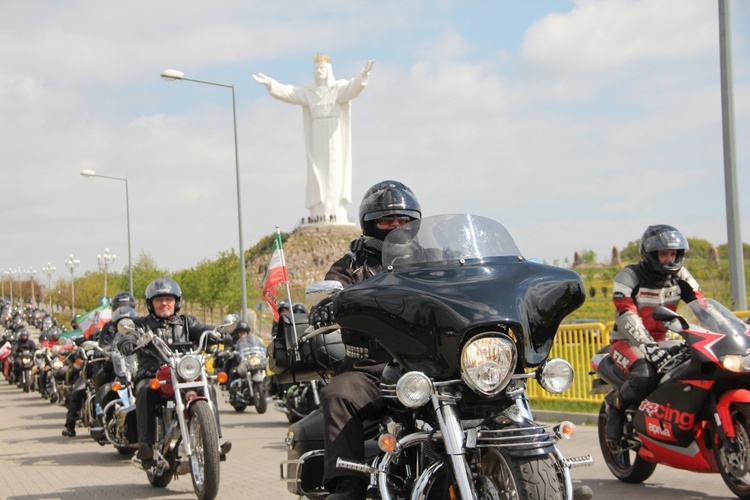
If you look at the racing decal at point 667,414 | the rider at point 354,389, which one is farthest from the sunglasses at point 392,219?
the racing decal at point 667,414

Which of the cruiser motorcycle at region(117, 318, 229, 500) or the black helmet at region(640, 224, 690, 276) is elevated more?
the black helmet at region(640, 224, 690, 276)

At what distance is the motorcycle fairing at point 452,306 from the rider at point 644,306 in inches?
136

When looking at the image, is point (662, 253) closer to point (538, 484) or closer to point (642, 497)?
point (642, 497)

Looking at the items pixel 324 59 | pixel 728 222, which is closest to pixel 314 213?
pixel 324 59

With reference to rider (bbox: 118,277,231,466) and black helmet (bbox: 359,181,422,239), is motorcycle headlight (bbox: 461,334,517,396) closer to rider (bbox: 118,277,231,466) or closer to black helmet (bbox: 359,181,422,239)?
black helmet (bbox: 359,181,422,239)

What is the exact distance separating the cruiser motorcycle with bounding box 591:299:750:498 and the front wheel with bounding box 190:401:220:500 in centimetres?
323

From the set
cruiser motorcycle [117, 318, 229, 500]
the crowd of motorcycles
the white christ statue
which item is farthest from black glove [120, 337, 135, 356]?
the white christ statue

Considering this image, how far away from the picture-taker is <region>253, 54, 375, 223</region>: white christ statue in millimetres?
66438

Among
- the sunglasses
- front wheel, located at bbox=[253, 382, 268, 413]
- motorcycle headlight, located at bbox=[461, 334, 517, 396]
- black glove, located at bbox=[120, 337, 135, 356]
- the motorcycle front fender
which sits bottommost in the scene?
front wheel, located at bbox=[253, 382, 268, 413]

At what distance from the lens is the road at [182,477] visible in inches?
311

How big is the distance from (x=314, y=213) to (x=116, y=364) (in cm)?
5974

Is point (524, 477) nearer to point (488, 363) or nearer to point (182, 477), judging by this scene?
point (488, 363)

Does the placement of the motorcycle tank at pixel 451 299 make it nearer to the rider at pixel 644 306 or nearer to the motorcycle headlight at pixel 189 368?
the rider at pixel 644 306

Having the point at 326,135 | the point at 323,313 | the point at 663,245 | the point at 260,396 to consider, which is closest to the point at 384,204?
the point at 323,313
